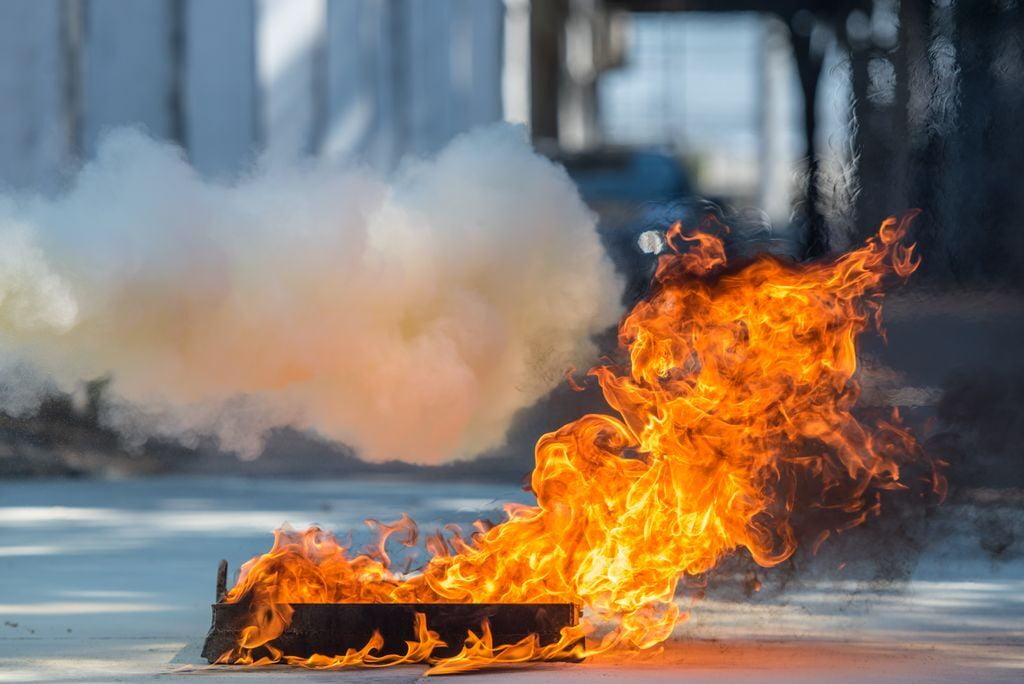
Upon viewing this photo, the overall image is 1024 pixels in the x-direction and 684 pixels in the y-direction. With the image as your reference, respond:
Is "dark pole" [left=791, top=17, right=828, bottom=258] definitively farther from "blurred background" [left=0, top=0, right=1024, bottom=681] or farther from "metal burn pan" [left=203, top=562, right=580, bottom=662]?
"metal burn pan" [left=203, top=562, right=580, bottom=662]

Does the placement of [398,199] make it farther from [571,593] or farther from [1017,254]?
[1017,254]

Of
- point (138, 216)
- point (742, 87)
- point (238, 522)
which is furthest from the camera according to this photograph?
point (742, 87)

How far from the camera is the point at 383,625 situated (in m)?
7.05

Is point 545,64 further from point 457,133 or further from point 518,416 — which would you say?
point 518,416

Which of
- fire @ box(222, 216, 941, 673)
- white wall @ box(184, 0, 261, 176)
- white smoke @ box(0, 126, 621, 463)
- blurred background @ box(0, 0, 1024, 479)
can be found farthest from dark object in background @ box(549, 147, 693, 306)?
fire @ box(222, 216, 941, 673)

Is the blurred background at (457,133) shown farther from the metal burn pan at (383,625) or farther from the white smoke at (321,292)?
the metal burn pan at (383,625)

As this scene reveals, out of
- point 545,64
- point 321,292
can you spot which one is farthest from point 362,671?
point 545,64

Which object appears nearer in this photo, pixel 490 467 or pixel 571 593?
pixel 571 593

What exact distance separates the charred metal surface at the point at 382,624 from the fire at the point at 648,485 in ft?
0.13

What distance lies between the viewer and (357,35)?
18141mm

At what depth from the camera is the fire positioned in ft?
23.7

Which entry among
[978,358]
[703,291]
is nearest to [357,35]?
[978,358]

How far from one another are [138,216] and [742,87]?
3025 inches

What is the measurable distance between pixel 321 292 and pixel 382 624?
1.98m
